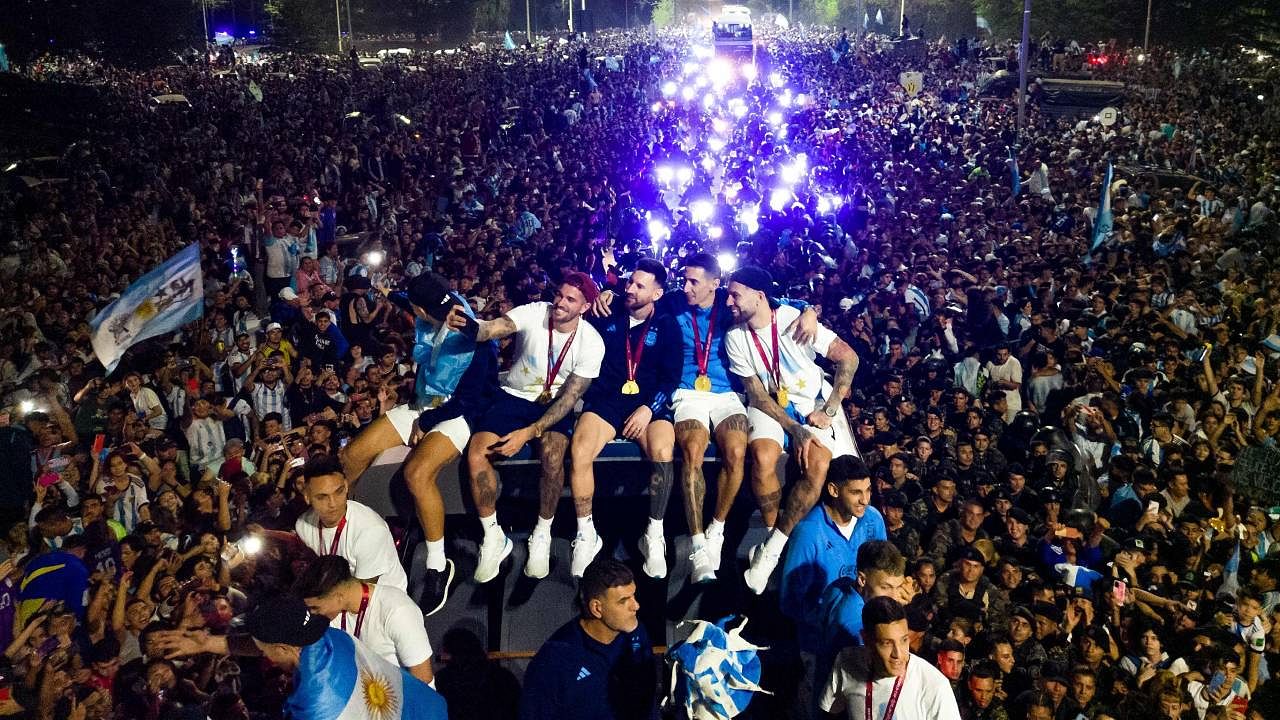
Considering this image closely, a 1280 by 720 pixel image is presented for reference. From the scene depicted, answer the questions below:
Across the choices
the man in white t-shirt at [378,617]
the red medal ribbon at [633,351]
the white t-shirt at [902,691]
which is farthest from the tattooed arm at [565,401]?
the white t-shirt at [902,691]

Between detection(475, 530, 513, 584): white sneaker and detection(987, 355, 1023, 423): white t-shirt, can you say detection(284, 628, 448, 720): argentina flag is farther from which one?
detection(987, 355, 1023, 423): white t-shirt

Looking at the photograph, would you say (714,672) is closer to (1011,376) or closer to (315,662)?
(315,662)

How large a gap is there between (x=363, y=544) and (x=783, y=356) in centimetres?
258

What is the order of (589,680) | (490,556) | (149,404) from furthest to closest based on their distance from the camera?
1. (149,404)
2. (490,556)
3. (589,680)

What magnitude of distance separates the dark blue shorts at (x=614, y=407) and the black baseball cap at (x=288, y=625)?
2.39 meters

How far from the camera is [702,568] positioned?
551 cm

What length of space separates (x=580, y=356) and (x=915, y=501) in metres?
2.80

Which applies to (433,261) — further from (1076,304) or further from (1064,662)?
(1064,662)

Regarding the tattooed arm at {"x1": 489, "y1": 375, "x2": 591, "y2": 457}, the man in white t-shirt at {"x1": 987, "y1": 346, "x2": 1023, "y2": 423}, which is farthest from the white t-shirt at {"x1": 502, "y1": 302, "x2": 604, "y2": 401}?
the man in white t-shirt at {"x1": 987, "y1": 346, "x2": 1023, "y2": 423}

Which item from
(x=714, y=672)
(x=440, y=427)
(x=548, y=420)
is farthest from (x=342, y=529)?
(x=714, y=672)

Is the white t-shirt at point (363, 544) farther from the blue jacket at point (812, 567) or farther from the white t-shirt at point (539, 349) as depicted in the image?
the blue jacket at point (812, 567)

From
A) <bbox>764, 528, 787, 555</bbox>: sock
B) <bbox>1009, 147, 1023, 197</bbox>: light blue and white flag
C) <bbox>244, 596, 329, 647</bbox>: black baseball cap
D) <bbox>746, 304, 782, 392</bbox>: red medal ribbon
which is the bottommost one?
<bbox>764, 528, 787, 555</bbox>: sock

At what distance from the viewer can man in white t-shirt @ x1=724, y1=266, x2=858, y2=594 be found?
547cm

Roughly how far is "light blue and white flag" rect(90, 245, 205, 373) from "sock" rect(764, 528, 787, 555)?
5.24m
